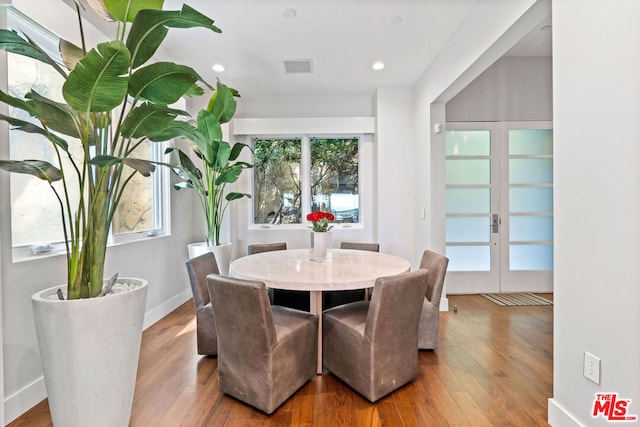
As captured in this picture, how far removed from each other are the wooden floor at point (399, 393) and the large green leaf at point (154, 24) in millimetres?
1873

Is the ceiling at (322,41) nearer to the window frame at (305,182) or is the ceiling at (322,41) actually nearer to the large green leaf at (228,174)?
the window frame at (305,182)

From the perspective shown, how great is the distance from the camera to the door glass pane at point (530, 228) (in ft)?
13.6

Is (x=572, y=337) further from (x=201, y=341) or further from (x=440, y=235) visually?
(x=201, y=341)

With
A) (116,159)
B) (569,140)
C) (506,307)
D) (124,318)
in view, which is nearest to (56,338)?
(124,318)

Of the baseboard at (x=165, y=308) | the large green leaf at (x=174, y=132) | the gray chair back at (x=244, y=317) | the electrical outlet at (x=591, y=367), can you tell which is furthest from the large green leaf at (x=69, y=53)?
the electrical outlet at (x=591, y=367)

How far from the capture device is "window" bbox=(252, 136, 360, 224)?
186 inches

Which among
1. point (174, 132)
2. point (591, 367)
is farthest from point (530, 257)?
point (174, 132)

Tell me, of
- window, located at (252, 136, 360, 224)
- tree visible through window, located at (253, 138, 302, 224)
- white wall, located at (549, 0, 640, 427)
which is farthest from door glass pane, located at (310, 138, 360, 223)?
white wall, located at (549, 0, 640, 427)

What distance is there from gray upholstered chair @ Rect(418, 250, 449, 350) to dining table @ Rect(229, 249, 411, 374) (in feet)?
0.89

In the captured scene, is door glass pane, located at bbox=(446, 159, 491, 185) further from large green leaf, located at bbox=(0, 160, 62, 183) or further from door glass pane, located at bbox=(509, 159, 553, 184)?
large green leaf, located at bbox=(0, 160, 62, 183)

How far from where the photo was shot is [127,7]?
1.49 metres

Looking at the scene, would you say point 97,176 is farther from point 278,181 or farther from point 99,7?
point 278,181

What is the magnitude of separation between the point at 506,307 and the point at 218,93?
385 cm

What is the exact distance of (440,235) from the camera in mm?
3615
